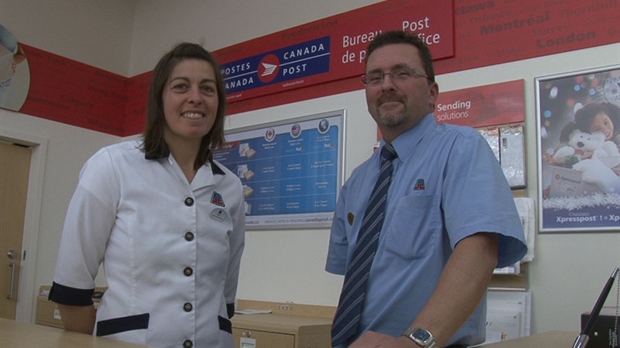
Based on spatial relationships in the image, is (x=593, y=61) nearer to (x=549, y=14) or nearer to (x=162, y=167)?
(x=549, y=14)

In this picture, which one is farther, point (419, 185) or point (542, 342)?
point (542, 342)

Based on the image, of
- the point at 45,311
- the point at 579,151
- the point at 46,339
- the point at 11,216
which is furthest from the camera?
the point at 11,216

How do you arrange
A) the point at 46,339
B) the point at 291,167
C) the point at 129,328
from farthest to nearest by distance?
the point at 291,167 < the point at 129,328 < the point at 46,339

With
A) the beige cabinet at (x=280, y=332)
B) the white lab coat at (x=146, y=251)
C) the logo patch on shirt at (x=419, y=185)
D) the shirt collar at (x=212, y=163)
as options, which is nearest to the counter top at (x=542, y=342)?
the logo patch on shirt at (x=419, y=185)

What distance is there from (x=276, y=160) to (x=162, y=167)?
2231 mm

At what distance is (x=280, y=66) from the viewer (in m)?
3.75

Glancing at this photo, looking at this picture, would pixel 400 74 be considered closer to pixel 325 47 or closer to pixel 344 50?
pixel 344 50

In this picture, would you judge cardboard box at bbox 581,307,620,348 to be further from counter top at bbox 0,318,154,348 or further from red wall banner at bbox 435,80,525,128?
red wall banner at bbox 435,80,525,128

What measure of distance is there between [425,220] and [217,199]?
548mm

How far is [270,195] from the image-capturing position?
11.9 feet

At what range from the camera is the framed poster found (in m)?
3.32

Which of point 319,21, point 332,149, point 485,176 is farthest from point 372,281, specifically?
point 319,21

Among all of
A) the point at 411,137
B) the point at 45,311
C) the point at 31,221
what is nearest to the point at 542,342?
the point at 411,137

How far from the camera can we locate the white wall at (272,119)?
239 centimetres
